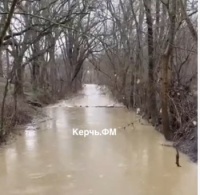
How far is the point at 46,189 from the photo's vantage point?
16.0ft

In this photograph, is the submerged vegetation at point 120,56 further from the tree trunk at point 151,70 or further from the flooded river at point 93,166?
the flooded river at point 93,166

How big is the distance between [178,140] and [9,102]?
4.92m

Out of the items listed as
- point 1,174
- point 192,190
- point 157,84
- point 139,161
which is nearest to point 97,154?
point 139,161

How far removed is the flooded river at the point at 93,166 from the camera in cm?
489

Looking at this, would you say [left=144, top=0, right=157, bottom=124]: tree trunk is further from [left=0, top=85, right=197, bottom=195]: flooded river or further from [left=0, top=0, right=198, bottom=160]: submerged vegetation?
[left=0, top=85, right=197, bottom=195]: flooded river

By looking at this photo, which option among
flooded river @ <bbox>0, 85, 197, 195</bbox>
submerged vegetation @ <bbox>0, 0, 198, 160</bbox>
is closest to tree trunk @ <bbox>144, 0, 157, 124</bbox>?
submerged vegetation @ <bbox>0, 0, 198, 160</bbox>

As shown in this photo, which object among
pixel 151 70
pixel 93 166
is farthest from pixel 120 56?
pixel 93 166

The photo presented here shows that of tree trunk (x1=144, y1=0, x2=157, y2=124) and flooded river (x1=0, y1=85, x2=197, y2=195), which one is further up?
tree trunk (x1=144, y1=0, x2=157, y2=124)

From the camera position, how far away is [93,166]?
19.2ft

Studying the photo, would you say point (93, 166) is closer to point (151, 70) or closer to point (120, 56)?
point (151, 70)

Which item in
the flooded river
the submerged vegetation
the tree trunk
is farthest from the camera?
the tree trunk

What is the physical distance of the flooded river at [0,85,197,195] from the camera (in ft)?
16.0

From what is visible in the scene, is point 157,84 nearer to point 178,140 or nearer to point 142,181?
point 178,140

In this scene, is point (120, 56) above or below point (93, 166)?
above
